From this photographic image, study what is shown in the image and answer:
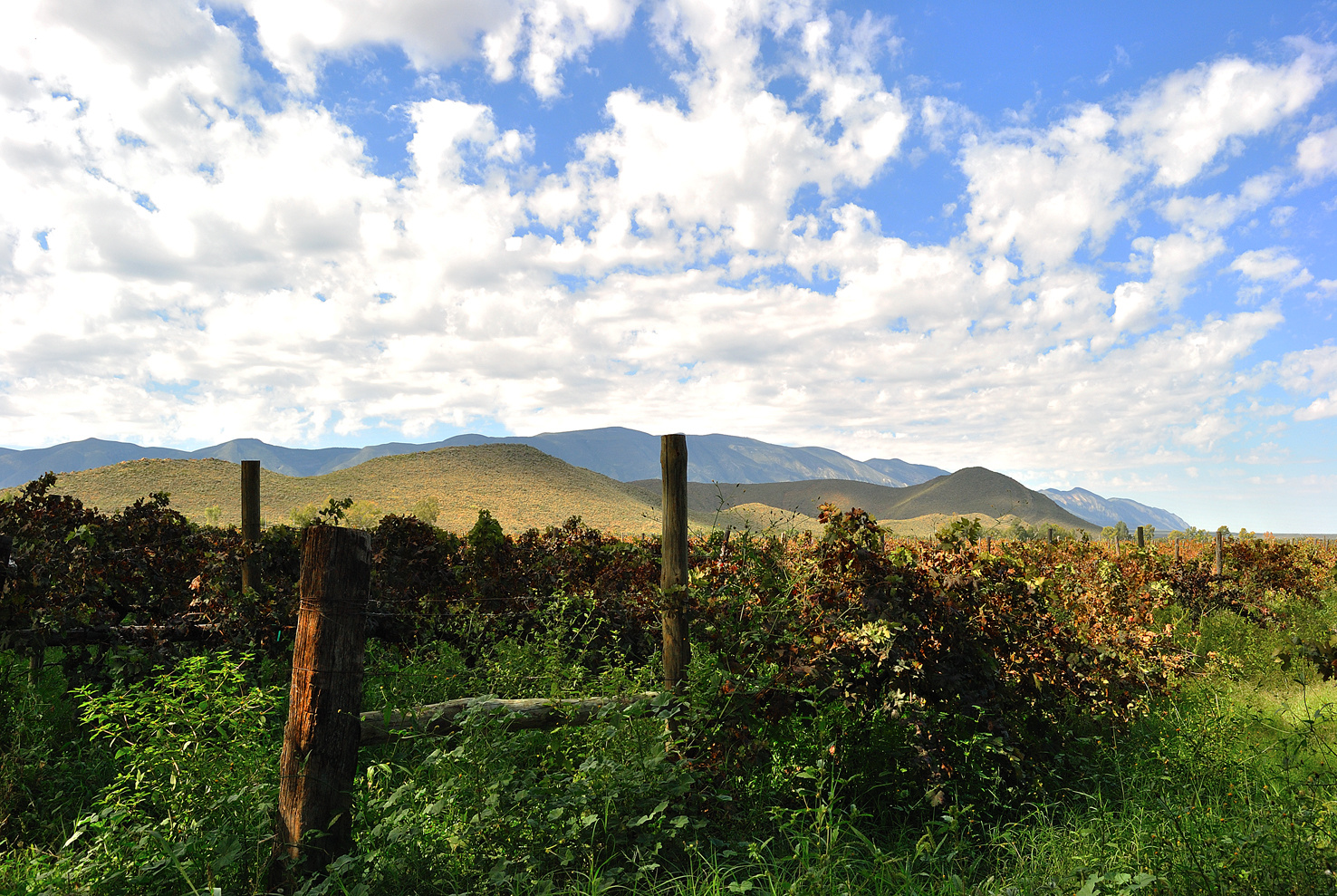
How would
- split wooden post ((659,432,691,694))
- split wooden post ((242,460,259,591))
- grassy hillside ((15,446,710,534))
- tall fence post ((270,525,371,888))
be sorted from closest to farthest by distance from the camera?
tall fence post ((270,525,371,888))
split wooden post ((659,432,691,694))
split wooden post ((242,460,259,591))
grassy hillside ((15,446,710,534))

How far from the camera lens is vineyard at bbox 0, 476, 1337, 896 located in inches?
117

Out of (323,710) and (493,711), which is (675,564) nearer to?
(493,711)

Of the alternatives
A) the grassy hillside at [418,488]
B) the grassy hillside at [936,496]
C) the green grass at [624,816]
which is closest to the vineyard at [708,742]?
the green grass at [624,816]

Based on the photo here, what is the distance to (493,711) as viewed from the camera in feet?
11.2

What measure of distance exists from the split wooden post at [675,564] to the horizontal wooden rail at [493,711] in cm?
49

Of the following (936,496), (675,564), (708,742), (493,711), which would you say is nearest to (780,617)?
(675,564)

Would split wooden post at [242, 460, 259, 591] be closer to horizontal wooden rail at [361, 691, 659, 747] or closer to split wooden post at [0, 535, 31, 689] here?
split wooden post at [0, 535, 31, 689]

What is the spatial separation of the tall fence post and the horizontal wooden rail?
17 cm

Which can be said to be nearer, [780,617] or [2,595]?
[780,617]

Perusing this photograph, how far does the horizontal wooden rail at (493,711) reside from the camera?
10.9 feet

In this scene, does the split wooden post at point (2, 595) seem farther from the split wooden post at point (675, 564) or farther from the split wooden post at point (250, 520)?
the split wooden post at point (675, 564)

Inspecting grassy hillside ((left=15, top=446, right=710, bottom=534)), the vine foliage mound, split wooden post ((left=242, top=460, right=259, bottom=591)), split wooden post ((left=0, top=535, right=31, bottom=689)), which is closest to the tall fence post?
the vine foliage mound

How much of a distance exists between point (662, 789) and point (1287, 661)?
2896 mm

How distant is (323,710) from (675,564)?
2.08 m
